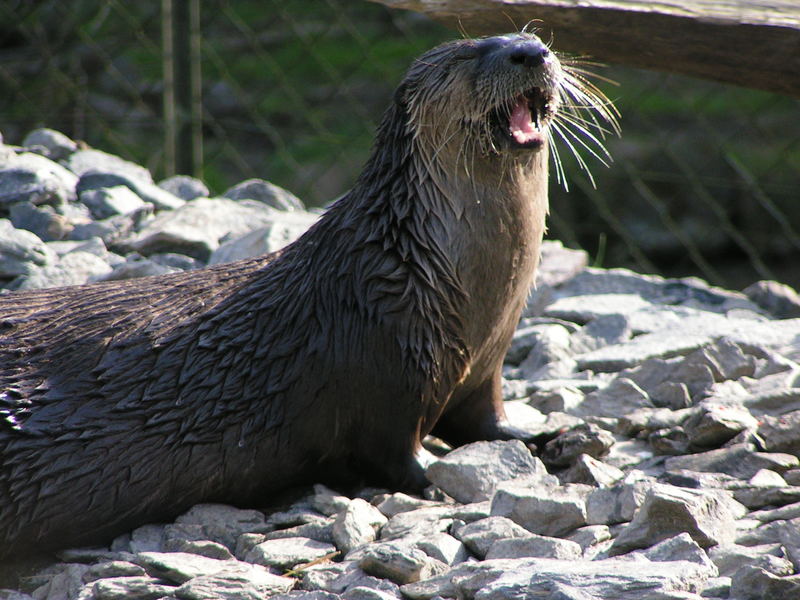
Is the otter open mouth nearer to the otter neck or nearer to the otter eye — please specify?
the otter neck

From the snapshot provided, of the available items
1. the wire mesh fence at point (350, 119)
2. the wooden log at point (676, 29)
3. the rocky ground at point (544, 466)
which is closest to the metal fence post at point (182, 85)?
the rocky ground at point (544, 466)

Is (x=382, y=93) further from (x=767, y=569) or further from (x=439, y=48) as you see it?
(x=767, y=569)

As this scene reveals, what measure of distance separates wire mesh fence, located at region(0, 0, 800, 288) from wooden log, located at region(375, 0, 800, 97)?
393 centimetres

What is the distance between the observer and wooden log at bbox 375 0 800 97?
12.9 ft

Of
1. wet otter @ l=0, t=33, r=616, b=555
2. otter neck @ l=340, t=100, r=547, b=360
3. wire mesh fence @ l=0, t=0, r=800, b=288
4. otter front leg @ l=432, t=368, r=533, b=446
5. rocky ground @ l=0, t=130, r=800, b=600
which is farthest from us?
wire mesh fence @ l=0, t=0, r=800, b=288

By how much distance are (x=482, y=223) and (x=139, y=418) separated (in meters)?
1.10

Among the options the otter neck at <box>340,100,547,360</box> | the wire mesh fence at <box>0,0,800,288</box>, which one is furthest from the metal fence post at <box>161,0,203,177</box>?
the otter neck at <box>340,100,547,360</box>

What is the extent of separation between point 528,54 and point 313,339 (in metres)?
0.98

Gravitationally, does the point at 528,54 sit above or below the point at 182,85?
above

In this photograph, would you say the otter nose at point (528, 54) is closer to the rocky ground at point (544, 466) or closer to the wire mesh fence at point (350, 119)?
the rocky ground at point (544, 466)

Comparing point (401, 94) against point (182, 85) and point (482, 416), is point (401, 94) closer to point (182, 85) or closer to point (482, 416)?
point (482, 416)

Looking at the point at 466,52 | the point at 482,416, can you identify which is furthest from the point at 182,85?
the point at 482,416

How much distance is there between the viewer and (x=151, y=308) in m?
3.45

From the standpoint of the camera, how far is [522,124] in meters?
3.41
